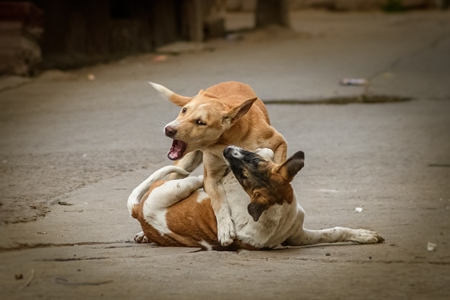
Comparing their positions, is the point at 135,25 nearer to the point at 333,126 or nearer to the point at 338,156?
the point at 333,126

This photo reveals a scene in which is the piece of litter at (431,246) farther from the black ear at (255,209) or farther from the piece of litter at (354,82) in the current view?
the piece of litter at (354,82)

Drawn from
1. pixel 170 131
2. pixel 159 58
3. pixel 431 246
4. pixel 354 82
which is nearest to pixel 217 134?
pixel 170 131

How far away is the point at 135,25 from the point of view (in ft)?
→ 48.0

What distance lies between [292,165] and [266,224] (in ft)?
1.28

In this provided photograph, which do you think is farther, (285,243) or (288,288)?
(285,243)

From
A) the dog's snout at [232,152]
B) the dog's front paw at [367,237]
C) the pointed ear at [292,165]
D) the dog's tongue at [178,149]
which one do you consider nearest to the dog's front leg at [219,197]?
the dog's tongue at [178,149]

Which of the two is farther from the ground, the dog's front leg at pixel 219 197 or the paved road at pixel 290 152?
the dog's front leg at pixel 219 197

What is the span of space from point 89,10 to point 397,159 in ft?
23.5

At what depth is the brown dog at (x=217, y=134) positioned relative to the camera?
17.8ft

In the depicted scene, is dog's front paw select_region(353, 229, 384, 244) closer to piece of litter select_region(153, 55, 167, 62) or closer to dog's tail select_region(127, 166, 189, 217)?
dog's tail select_region(127, 166, 189, 217)

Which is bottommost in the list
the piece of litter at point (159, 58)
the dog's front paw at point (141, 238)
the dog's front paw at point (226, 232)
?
the piece of litter at point (159, 58)

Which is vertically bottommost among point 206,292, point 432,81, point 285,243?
point 432,81

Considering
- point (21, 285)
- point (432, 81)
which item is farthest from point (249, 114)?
point (432, 81)

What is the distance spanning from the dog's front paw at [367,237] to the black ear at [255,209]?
82 cm
